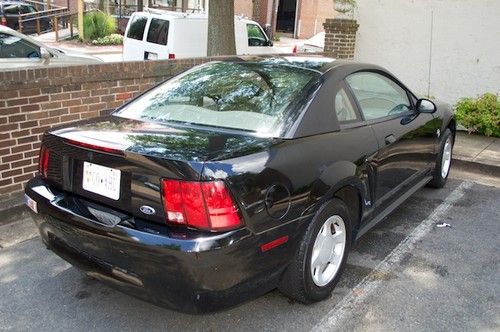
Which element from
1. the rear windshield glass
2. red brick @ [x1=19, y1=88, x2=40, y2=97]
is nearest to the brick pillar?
the rear windshield glass

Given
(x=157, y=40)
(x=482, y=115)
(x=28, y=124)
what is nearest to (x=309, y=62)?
(x=28, y=124)

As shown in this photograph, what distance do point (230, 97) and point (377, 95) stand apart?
143cm

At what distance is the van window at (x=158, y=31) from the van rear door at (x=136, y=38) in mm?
230

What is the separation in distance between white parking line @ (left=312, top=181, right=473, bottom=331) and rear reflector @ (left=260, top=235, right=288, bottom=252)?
0.62 m

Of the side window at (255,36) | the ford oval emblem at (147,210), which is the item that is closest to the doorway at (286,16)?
the side window at (255,36)

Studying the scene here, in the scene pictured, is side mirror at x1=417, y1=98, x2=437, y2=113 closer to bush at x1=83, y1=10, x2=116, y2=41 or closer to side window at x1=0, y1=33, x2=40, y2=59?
side window at x1=0, y1=33, x2=40, y2=59

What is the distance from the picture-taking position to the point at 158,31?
35.1 feet

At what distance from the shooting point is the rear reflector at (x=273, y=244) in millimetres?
2654

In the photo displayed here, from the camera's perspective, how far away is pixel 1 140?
446cm

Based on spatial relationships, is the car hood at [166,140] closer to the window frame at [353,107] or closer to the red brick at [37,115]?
the window frame at [353,107]

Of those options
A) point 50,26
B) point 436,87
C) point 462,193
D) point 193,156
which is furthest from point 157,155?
point 50,26

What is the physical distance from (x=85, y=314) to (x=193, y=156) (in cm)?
130

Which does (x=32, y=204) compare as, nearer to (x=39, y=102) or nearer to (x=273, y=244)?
(x=273, y=244)

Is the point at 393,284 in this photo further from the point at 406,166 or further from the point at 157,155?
the point at 157,155
